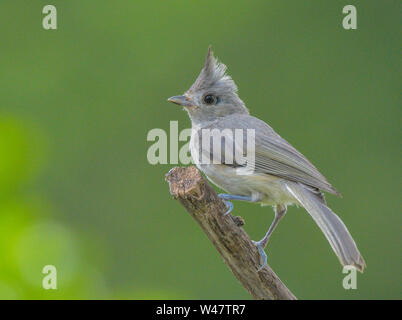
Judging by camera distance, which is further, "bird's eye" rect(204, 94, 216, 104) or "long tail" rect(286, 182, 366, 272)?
"bird's eye" rect(204, 94, 216, 104)

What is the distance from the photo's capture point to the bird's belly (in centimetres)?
390

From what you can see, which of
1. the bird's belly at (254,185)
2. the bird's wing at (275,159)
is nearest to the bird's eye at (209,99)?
the bird's wing at (275,159)

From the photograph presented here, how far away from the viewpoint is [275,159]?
3.95m

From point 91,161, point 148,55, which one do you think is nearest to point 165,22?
point 148,55

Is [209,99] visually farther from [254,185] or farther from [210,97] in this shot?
[254,185]

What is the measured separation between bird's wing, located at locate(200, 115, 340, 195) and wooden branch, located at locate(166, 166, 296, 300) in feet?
1.67

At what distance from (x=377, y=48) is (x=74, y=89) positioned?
10.7 feet

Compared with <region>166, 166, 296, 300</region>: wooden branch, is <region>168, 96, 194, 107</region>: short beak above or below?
above

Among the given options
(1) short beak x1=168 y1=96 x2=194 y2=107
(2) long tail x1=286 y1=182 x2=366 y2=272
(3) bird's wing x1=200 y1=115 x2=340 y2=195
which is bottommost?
(2) long tail x1=286 y1=182 x2=366 y2=272

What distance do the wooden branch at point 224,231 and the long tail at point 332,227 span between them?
1.23 ft

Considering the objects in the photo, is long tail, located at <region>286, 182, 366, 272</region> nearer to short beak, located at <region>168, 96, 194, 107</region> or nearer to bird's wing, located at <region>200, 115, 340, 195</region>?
bird's wing, located at <region>200, 115, 340, 195</region>

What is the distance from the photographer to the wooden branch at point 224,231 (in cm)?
333

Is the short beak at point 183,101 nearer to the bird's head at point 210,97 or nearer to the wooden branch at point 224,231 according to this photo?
the bird's head at point 210,97

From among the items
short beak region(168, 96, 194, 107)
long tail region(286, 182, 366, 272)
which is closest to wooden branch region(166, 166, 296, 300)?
long tail region(286, 182, 366, 272)
